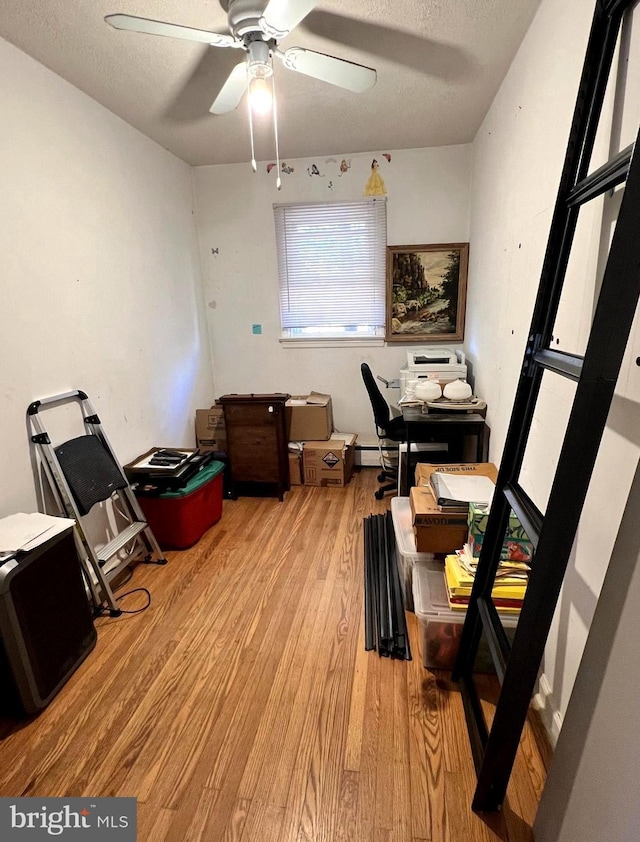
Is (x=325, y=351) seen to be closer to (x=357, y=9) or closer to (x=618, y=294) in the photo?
(x=357, y=9)

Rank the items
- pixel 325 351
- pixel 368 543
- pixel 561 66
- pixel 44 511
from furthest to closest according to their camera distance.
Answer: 1. pixel 325 351
2. pixel 368 543
3. pixel 44 511
4. pixel 561 66

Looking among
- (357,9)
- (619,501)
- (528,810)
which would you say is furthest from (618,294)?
(357,9)

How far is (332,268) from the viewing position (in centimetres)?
353

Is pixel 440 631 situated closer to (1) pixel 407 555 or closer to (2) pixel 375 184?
(1) pixel 407 555

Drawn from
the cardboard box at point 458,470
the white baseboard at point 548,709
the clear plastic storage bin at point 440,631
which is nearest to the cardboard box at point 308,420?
the cardboard box at point 458,470

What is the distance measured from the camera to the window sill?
3.60m

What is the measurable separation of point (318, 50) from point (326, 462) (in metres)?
2.58

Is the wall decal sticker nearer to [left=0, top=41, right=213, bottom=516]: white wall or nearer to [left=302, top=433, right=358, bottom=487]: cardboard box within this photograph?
[left=0, top=41, right=213, bottom=516]: white wall

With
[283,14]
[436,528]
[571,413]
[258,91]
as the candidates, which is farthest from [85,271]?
[571,413]

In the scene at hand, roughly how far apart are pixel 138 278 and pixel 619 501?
9.34 ft

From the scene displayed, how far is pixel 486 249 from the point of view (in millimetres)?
2627

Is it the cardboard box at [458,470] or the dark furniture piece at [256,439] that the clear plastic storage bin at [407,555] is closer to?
the cardboard box at [458,470]

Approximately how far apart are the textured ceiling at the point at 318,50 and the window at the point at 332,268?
0.59 m

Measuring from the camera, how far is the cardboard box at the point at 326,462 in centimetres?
338
